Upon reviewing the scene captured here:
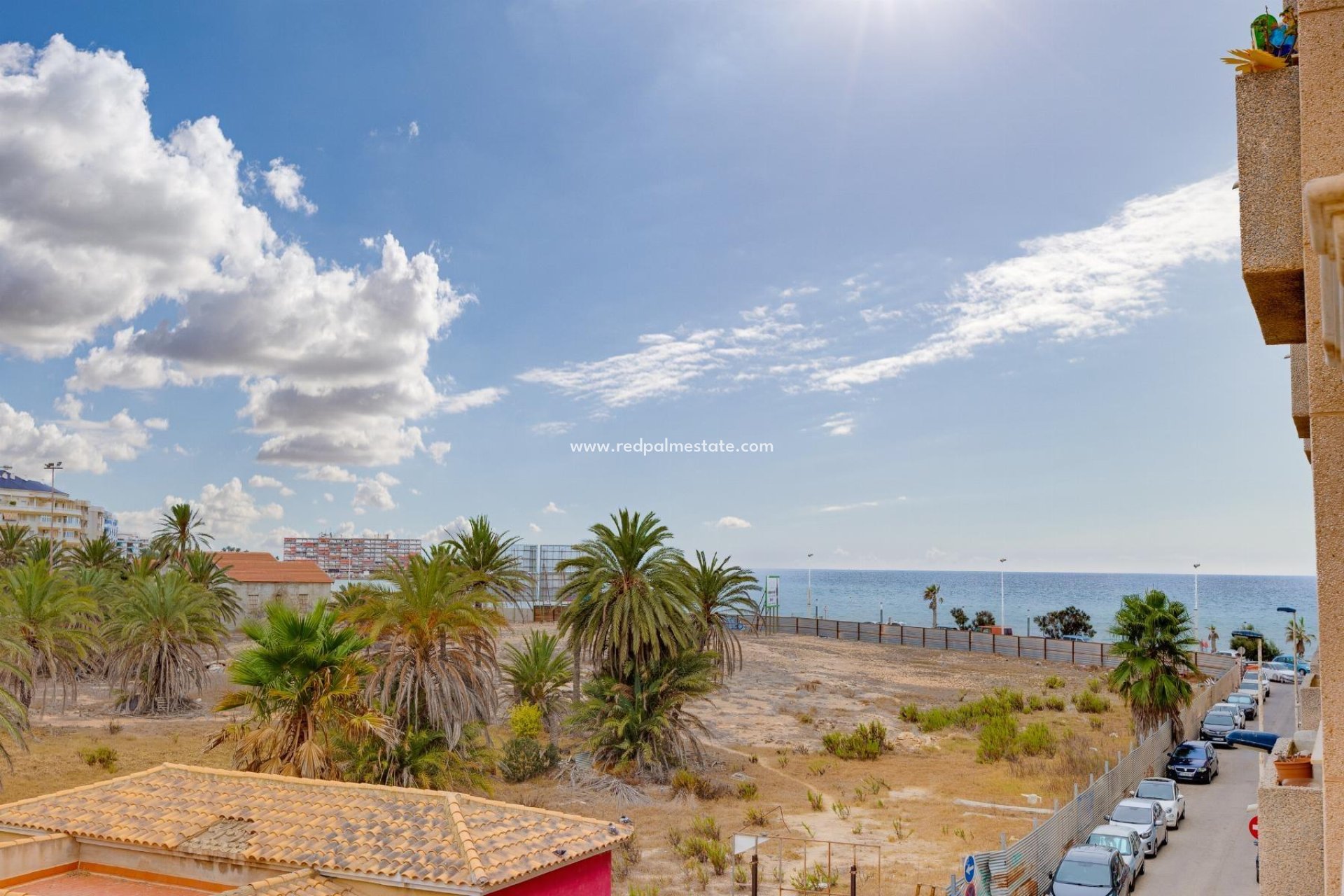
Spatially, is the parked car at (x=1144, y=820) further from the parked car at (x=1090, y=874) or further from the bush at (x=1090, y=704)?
the bush at (x=1090, y=704)

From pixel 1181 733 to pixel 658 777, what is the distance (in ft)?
73.5

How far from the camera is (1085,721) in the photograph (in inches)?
1786

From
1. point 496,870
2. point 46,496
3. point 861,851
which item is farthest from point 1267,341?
point 46,496

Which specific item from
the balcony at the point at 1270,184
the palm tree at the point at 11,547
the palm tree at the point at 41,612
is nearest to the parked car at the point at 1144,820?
the balcony at the point at 1270,184

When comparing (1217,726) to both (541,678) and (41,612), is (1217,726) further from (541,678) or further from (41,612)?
(41,612)

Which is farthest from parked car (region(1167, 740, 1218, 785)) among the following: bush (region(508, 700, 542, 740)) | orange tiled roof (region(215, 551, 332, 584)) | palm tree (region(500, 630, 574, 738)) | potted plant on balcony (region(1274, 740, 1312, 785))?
orange tiled roof (region(215, 551, 332, 584))

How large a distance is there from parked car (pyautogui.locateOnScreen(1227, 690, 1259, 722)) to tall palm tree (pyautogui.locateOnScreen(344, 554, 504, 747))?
131 ft

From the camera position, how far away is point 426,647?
24.3 metres

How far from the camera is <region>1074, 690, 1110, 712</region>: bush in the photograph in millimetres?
48188

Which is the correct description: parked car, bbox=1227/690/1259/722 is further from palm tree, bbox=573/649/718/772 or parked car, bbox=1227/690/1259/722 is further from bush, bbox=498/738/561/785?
bush, bbox=498/738/561/785

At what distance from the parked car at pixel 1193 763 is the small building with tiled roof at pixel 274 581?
76129mm

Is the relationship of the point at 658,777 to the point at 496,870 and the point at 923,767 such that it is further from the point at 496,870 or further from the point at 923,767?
the point at 496,870

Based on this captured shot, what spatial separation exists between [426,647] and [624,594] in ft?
33.2

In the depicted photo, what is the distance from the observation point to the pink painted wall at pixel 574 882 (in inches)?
510
